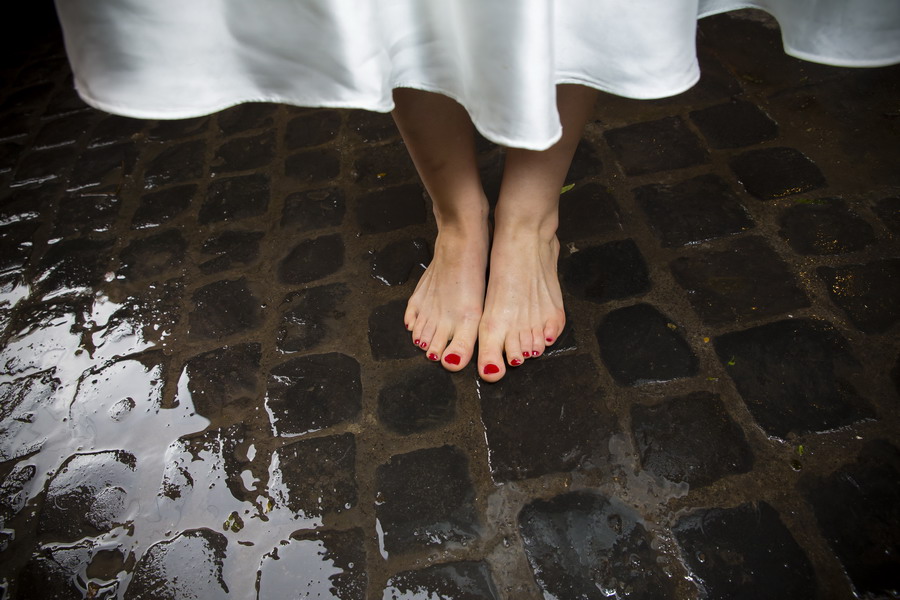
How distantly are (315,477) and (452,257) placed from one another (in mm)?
641

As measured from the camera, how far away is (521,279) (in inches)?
57.3

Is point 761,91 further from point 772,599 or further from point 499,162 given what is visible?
point 772,599

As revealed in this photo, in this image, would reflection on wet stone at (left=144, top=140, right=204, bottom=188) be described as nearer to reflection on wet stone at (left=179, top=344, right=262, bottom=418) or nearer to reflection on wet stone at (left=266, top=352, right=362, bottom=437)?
reflection on wet stone at (left=179, top=344, right=262, bottom=418)

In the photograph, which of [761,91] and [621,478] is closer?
→ [621,478]

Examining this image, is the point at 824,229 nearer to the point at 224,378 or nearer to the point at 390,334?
the point at 390,334

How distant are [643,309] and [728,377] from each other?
27 cm

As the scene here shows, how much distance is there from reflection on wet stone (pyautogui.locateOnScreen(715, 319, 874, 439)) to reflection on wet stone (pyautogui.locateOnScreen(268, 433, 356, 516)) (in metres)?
0.92

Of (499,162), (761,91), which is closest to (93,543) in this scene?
(499,162)

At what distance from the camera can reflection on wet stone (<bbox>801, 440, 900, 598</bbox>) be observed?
1.03 metres

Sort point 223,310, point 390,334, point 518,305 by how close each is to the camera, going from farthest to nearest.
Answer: point 223,310 < point 390,334 < point 518,305

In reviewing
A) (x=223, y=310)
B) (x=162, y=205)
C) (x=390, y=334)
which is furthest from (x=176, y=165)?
(x=390, y=334)

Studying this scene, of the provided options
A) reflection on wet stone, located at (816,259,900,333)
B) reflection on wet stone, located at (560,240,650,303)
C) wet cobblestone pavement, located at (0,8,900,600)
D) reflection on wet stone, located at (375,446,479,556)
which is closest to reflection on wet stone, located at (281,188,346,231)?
wet cobblestone pavement, located at (0,8,900,600)

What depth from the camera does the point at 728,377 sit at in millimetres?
1328

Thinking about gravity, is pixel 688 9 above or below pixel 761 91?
above
